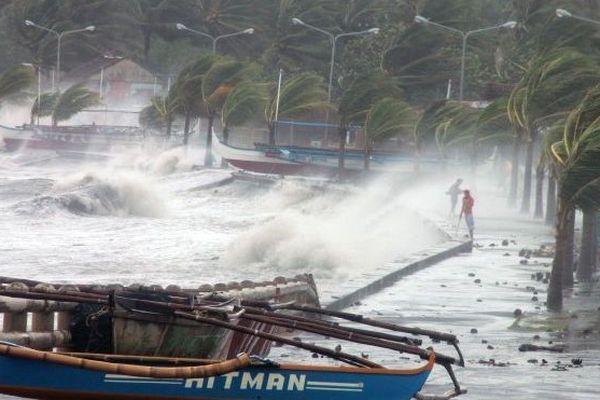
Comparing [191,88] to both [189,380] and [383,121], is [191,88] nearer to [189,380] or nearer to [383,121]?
[383,121]

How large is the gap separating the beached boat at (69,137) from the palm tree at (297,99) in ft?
83.7

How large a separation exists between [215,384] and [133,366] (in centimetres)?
65

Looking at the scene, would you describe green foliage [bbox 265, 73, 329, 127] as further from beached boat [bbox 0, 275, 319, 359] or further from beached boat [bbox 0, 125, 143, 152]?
beached boat [bbox 0, 275, 319, 359]

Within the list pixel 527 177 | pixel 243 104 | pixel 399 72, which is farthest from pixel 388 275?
pixel 399 72

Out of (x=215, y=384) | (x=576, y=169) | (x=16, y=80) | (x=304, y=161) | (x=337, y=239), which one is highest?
(x=576, y=169)

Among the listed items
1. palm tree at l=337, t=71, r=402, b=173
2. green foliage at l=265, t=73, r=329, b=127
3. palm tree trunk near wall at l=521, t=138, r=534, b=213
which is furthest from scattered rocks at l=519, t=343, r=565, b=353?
green foliage at l=265, t=73, r=329, b=127

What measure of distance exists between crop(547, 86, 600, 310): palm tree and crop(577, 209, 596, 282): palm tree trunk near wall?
14.1 feet

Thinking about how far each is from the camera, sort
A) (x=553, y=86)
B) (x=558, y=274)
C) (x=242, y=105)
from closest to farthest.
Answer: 1. (x=558, y=274)
2. (x=553, y=86)
3. (x=242, y=105)

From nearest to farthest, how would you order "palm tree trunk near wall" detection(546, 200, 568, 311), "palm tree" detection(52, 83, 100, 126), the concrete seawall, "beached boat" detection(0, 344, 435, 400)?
"beached boat" detection(0, 344, 435, 400) → the concrete seawall → "palm tree trunk near wall" detection(546, 200, 568, 311) → "palm tree" detection(52, 83, 100, 126)

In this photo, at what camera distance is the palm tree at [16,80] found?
117m

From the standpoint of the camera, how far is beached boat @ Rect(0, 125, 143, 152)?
106m

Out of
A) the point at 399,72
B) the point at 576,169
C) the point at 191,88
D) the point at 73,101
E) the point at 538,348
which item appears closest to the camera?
the point at 538,348

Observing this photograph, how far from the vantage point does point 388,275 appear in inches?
1042

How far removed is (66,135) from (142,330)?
96233 millimetres
